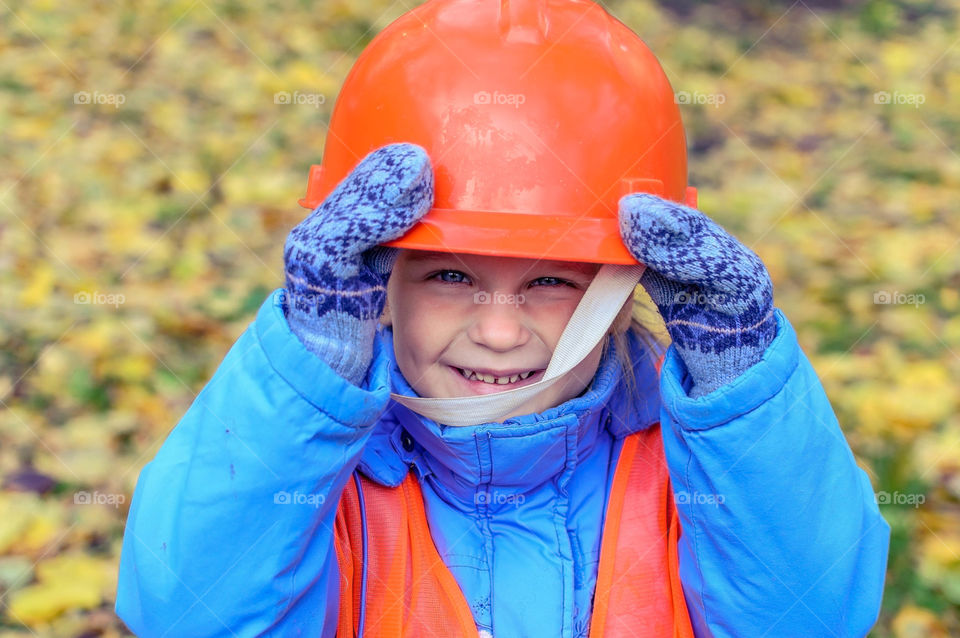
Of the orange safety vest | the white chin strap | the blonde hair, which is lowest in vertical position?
the orange safety vest

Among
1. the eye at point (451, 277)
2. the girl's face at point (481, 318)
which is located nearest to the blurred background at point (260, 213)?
the girl's face at point (481, 318)

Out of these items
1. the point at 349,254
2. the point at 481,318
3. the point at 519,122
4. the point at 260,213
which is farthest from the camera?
the point at 260,213

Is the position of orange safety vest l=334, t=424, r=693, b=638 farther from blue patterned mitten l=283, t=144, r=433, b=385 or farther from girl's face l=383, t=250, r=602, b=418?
blue patterned mitten l=283, t=144, r=433, b=385

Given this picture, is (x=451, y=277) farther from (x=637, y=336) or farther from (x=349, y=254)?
(x=637, y=336)

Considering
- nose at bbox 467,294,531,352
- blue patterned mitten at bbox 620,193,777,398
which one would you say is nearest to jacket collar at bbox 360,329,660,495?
nose at bbox 467,294,531,352

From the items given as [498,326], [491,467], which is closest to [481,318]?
[498,326]

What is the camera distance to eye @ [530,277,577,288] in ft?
6.22

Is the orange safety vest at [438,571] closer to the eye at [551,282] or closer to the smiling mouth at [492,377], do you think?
the smiling mouth at [492,377]

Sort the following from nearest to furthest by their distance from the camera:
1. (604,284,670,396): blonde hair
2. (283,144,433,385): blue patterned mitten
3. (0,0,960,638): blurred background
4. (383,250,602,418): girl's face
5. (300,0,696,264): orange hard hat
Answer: (283,144,433,385): blue patterned mitten
(300,0,696,264): orange hard hat
(383,250,602,418): girl's face
(604,284,670,396): blonde hair
(0,0,960,638): blurred background

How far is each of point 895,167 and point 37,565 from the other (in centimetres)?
404

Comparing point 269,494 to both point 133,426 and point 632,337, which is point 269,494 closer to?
point 632,337

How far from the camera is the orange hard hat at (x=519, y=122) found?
5.70ft

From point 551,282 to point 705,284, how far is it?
34 centimetres

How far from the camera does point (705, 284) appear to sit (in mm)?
1658
